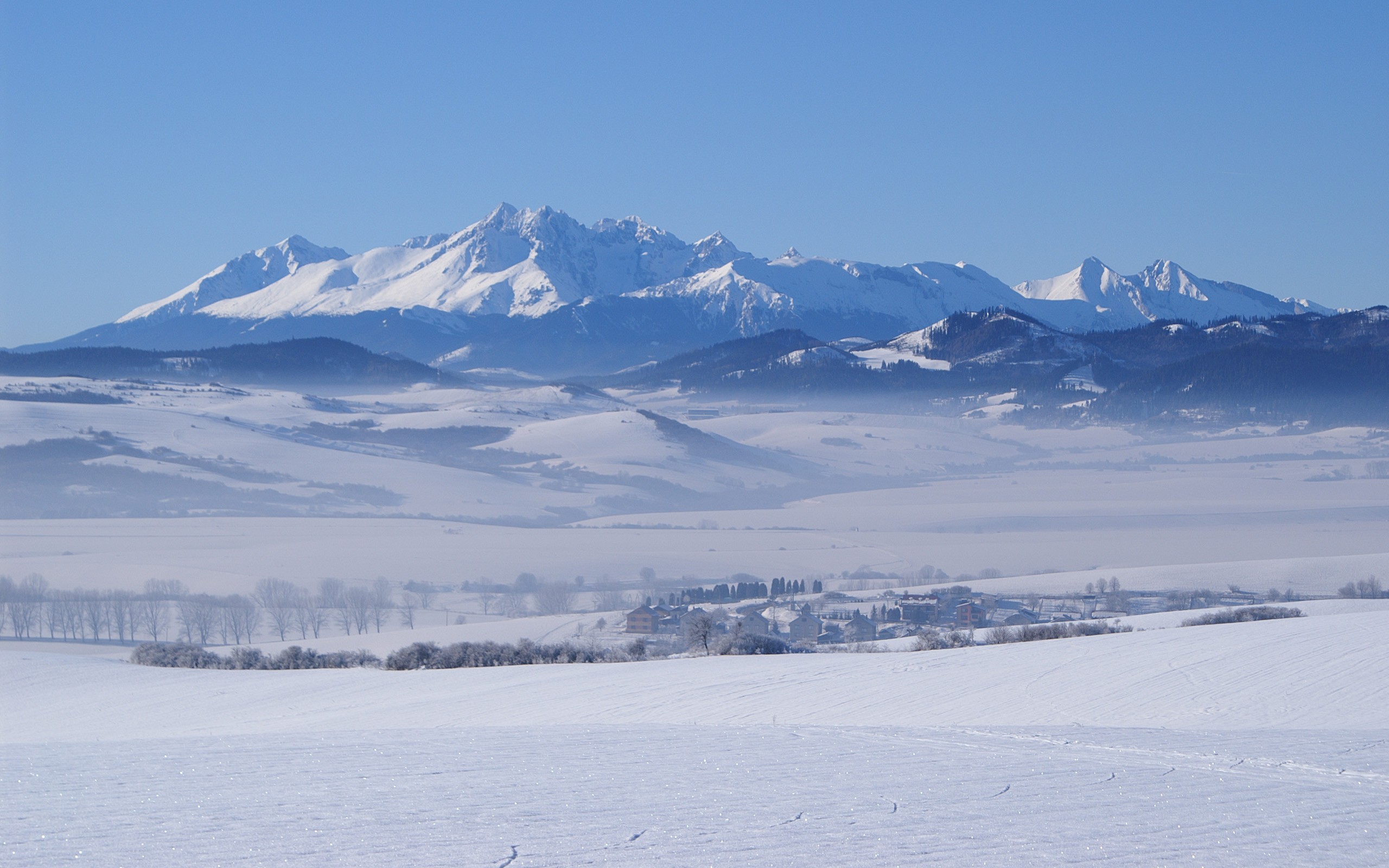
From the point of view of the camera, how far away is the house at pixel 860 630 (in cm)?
3391

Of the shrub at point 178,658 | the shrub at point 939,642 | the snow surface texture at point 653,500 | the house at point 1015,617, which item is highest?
the snow surface texture at point 653,500

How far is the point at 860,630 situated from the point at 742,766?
23266 millimetres

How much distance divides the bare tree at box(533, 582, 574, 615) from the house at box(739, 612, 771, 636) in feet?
29.5

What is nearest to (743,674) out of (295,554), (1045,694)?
(1045,694)

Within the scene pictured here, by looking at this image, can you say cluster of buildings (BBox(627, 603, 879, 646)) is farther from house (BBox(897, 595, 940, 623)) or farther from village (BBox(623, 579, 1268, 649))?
house (BBox(897, 595, 940, 623))

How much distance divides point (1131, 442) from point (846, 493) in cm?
7630

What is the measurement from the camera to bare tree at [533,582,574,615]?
46781 mm

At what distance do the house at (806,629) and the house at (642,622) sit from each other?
444 centimetres

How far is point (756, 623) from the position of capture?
36.7 metres

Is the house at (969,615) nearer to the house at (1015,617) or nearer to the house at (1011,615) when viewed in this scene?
the house at (1011,615)

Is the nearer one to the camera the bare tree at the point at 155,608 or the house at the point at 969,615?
the house at the point at 969,615

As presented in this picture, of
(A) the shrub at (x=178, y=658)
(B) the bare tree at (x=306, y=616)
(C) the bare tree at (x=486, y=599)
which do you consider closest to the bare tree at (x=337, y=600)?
(B) the bare tree at (x=306, y=616)

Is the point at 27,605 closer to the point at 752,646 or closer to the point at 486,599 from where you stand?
the point at 486,599

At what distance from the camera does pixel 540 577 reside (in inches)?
2197
